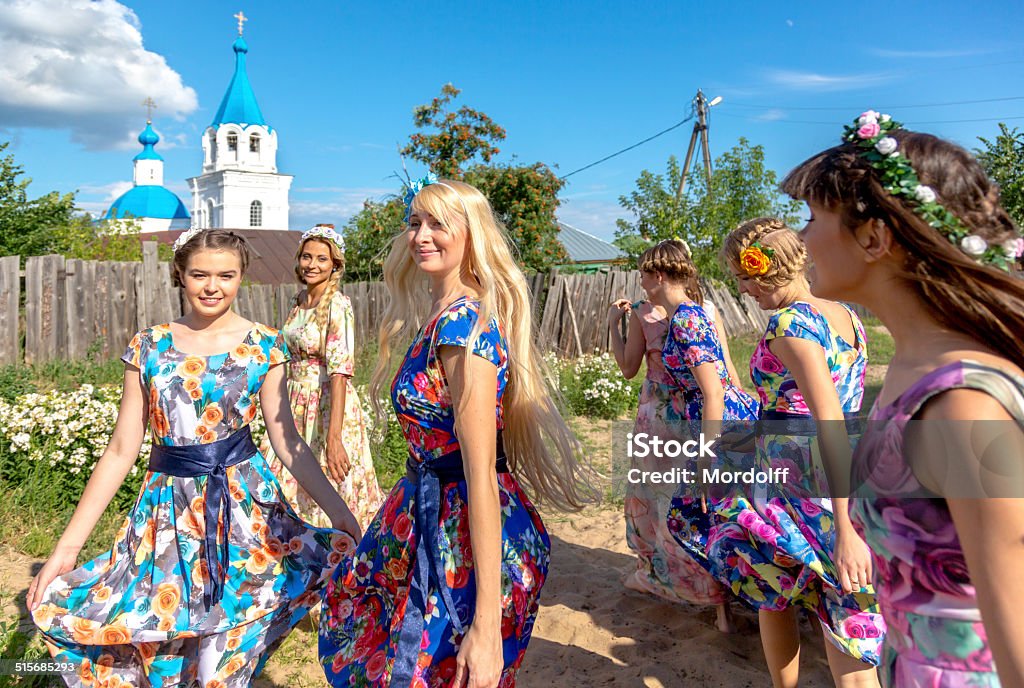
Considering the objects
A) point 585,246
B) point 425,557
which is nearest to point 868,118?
point 425,557

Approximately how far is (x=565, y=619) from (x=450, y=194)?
8.81ft

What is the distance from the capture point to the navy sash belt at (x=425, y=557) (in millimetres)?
1870

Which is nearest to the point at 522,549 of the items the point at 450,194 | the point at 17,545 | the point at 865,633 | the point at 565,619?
the point at 450,194

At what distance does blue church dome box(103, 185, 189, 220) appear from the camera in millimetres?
63406

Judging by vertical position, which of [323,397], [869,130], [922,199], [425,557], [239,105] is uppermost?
[239,105]

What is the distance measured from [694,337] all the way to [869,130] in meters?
2.32

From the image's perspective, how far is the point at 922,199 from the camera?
124 cm

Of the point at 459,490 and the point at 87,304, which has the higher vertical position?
the point at 87,304

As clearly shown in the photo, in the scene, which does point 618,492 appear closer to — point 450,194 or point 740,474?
point 740,474

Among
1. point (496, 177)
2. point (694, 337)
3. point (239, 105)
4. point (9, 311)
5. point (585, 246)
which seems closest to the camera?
point (694, 337)

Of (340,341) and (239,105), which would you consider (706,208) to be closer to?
(340,341)

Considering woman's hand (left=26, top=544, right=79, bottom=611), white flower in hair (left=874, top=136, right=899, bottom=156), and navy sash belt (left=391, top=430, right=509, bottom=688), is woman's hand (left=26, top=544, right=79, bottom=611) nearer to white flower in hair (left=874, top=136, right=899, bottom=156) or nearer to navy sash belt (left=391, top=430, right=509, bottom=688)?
navy sash belt (left=391, top=430, right=509, bottom=688)

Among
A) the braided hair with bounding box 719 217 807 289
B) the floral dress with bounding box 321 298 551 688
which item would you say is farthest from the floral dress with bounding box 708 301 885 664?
the floral dress with bounding box 321 298 551 688

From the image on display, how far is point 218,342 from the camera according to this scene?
2699mm
